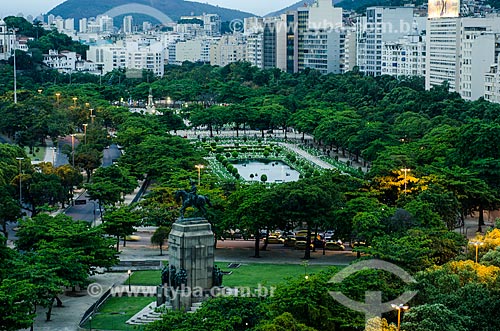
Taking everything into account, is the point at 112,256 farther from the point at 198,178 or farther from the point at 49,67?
the point at 49,67

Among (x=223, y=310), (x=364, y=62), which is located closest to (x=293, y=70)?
(x=364, y=62)

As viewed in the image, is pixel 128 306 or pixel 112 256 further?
pixel 112 256

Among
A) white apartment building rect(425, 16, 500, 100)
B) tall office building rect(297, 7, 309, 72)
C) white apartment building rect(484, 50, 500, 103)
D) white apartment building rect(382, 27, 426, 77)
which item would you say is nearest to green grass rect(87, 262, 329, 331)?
white apartment building rect(484, 50, 500, 103)

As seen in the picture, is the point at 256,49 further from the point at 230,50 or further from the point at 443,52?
the point at 443,52

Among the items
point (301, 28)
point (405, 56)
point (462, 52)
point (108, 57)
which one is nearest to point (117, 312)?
point (462, 52)

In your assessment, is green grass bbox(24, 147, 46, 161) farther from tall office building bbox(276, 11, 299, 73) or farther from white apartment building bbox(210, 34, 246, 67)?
white apartment building bbox(210, 34, 246, 67)
